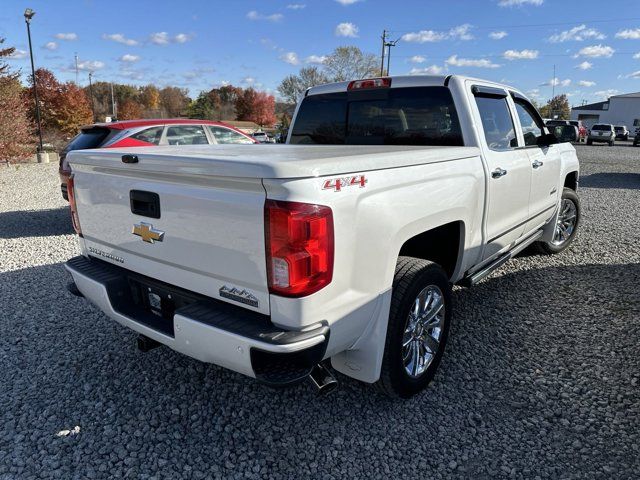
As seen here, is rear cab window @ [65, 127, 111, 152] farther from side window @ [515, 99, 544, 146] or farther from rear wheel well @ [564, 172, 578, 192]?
rear wheel well @ [564, 172, 578, 192]

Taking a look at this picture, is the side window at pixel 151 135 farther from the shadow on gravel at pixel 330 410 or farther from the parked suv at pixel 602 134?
the parked suv at pixel 602 134

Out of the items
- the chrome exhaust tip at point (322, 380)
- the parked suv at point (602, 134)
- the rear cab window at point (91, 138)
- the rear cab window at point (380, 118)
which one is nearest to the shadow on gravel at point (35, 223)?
the rear cab window at point (91, 138)

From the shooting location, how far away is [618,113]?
73.1 m

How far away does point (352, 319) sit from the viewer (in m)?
2.37

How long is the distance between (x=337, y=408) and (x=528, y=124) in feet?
11.4

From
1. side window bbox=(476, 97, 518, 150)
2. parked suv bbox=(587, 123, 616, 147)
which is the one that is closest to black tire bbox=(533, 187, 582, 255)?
side window bbox=(476, 97, 518, 150)

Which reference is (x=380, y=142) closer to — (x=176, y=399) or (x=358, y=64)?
(x=176, y=399)

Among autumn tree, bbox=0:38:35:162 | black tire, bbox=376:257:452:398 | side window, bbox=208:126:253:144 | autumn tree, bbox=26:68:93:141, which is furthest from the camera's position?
autumn tree, bbox=26:68:93:141

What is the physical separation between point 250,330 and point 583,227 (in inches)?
292

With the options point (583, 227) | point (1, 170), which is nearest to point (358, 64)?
point (1, 170)

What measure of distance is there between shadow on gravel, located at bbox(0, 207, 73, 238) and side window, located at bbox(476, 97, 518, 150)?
21.0ft

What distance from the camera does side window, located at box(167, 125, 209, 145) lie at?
8.23 m

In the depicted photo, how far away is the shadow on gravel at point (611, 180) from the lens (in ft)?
44.6

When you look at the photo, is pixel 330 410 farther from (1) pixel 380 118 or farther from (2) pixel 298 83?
(2) pixel 298 83
